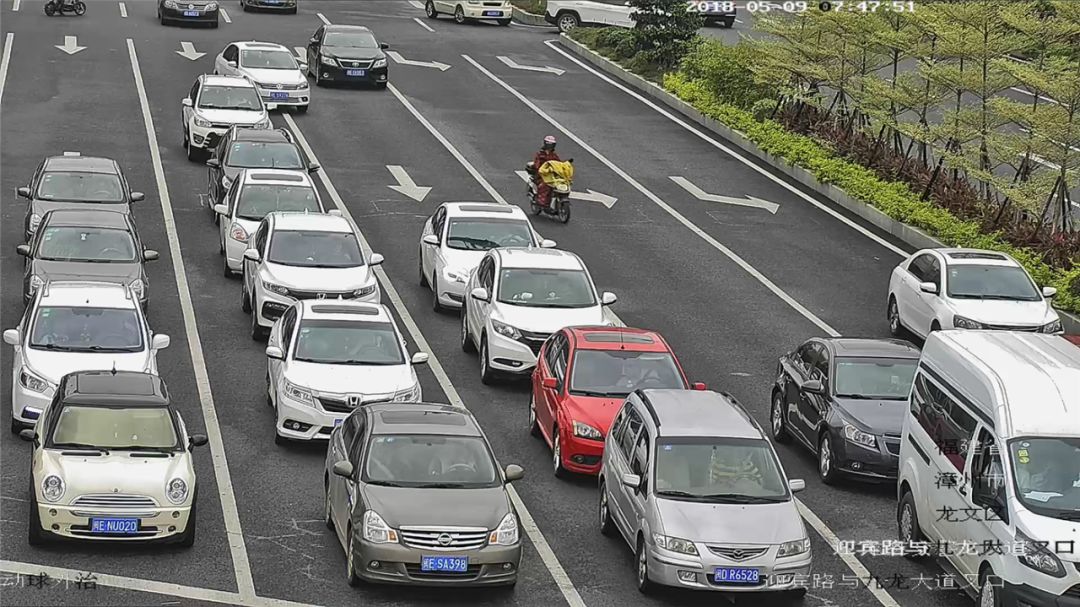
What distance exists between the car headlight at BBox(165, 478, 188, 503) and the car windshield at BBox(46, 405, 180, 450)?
1.90 ft

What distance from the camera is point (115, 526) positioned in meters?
16.2

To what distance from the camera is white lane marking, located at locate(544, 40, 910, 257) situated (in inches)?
1319

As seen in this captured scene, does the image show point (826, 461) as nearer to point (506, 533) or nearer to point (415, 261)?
point (506, 533)

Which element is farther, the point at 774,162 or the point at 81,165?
the point at 774,162

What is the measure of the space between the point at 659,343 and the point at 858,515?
11.7ft

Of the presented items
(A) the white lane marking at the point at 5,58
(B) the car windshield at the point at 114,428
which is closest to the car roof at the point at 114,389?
(B) the car windshield at the point at 114,428

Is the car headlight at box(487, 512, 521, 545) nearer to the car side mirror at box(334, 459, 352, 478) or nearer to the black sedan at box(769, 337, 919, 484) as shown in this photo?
the car side mirror at box(334, 459, 352, 478)

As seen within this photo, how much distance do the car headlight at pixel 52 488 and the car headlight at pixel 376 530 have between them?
306 centimetres

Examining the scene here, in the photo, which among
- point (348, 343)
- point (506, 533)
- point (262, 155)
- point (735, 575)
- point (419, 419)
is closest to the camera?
point (735, 575)

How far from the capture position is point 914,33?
3762 cm

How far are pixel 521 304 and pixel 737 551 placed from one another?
9.16 metres

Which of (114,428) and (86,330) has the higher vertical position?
(114,428)

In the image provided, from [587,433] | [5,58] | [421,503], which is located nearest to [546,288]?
[587,433]

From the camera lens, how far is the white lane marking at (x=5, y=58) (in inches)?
1703
